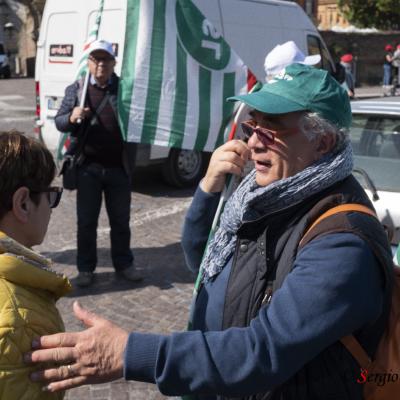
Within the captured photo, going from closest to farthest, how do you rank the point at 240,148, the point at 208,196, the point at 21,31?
the point at 240,148 < the point at 208,196 < the point at 21,31

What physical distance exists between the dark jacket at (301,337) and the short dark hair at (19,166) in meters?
0.57

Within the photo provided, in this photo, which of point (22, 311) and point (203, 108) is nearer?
point (22, 311)

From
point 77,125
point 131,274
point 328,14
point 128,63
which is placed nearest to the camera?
point 128,63

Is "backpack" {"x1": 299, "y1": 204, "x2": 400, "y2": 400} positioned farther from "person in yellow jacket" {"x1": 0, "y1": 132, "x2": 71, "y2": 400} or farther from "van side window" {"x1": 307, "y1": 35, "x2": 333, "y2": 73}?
"van side window" {"x1": 307, "y1": 35, "x2": 333, "y2": 73}

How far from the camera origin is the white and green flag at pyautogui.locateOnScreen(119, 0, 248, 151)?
3.97 meters

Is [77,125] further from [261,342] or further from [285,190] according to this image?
[261,342]

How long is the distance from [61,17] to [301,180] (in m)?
7.35

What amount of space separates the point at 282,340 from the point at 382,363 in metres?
0.31

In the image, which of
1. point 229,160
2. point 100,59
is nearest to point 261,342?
point 229,160

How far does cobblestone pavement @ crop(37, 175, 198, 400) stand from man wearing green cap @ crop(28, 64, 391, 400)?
7.03 feet

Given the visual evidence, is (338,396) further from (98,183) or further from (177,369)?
(98,183)

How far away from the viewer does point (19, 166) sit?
1.66m

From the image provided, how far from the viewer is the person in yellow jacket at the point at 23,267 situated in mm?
1455

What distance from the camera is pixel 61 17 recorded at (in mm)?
8141
